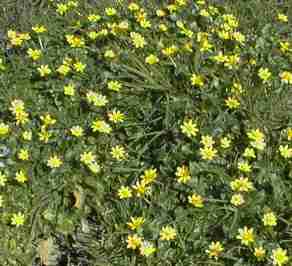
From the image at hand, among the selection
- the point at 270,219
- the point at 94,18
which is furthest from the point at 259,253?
the point at 94,18

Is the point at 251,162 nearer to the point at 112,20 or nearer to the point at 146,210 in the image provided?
the point at 146,210

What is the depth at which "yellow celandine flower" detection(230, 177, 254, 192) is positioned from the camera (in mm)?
3932

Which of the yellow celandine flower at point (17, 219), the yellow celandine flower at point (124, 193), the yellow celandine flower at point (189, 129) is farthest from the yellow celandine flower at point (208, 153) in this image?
the yellow celandine flower at point (17, 219)

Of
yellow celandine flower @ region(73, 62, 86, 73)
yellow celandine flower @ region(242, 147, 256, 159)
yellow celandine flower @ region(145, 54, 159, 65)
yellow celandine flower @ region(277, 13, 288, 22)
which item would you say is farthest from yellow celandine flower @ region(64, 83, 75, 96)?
yellow celandine flower @ region(277, 13, 288, 22)

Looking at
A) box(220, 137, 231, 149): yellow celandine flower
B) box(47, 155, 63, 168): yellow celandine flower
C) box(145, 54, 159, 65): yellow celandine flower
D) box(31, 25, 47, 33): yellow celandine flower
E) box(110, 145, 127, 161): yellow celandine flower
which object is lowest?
box(47, 155, 63, 168): yellow celandine flower

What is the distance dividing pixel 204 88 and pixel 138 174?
769mm

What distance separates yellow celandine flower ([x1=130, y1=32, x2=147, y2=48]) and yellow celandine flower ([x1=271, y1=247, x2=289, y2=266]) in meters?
1.77

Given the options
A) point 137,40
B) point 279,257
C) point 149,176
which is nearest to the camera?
point 279,257

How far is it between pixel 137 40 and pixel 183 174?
3.86 feet

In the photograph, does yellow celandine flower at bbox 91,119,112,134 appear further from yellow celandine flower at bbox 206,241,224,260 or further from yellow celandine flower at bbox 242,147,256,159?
yellow celandine flower at bbox 206,241,224,260

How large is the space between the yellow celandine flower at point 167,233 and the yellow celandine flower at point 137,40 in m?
1.46

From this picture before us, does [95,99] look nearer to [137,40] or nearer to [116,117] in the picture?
[116,117]

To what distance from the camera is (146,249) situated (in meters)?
3.75

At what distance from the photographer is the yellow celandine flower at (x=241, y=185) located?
393 cm
